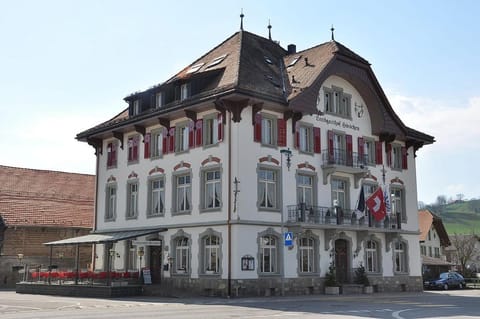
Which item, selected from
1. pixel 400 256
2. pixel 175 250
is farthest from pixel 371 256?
pixel 175 250

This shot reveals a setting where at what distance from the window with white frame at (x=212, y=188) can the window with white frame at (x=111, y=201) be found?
345 inches

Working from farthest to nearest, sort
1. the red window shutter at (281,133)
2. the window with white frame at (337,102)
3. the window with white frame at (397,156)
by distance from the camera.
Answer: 1. the window with white frame at (397,156)
2. the window with white frame at (337,102)
3. the red window shutter at (281,133)

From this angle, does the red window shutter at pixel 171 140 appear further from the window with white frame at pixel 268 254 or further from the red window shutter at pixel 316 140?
the red window shutter at pixel 316 140

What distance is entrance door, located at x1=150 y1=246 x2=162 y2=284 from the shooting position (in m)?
34.6

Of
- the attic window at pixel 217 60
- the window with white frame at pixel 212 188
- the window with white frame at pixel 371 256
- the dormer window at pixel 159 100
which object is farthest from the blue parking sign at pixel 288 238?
the attic window at pixel 217 60

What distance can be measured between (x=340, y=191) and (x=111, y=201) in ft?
46.6

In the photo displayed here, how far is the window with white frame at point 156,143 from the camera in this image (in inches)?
1404

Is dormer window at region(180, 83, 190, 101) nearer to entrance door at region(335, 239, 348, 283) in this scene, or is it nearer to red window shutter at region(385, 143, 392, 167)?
entrance door at region(335, 239, 348, 283)

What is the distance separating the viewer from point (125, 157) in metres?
38.2

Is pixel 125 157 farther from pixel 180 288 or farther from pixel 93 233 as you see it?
pixel 180 288

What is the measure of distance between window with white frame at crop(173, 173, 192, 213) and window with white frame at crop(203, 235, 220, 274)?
2.21 m

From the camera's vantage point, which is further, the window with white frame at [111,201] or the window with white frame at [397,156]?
the window with white frame at [397,156]

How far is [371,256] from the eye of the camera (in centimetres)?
3691

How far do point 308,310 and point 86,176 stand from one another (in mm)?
34678
